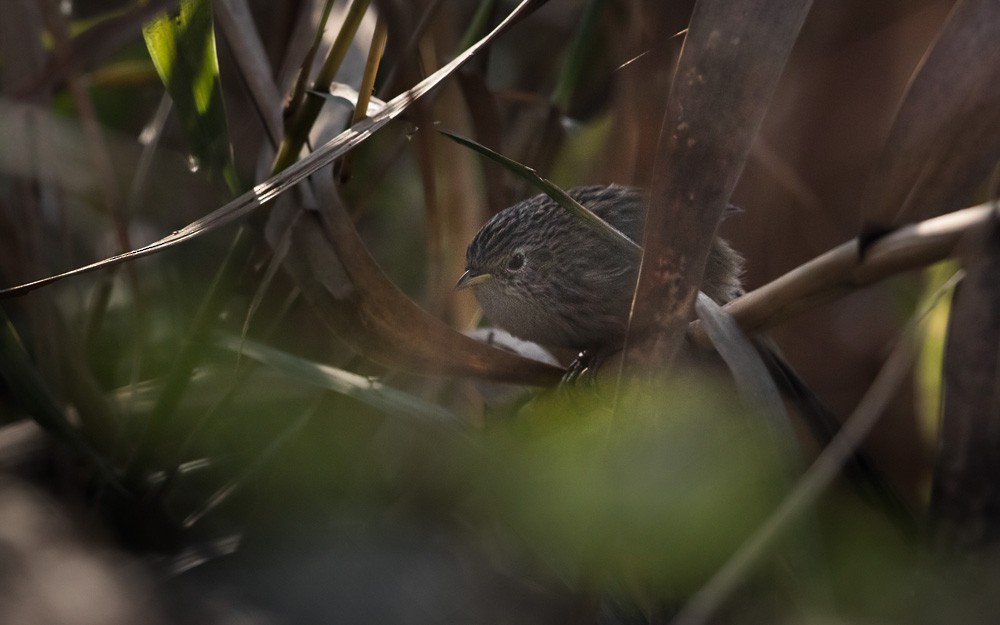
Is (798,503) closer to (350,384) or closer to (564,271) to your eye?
(350,384)

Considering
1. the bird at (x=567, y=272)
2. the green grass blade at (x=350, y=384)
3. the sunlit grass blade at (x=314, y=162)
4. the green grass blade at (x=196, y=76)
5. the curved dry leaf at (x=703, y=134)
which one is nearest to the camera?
the curved dry leaf at (x=703, y=134)

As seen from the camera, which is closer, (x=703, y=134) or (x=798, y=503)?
(x=798, y=503)

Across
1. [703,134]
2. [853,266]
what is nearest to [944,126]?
[853,266]

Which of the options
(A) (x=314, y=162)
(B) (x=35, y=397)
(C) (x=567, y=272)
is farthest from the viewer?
(C) (x=567, y=272)

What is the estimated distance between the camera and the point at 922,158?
1624 millimetres

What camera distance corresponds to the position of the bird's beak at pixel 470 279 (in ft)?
9.49

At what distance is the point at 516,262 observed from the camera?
295 centimetres

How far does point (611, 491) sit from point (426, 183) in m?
1.17

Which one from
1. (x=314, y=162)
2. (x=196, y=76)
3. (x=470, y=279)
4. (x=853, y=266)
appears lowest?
(x=470, y=279)

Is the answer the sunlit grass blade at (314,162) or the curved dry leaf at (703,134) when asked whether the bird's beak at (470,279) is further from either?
the curved dry leaf at (703,134)

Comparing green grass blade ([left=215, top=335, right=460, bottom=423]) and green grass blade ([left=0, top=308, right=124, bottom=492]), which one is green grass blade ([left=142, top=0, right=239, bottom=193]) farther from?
green grass blade ([left=0, top=308, right=124, bottom=492])

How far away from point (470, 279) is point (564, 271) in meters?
0.30

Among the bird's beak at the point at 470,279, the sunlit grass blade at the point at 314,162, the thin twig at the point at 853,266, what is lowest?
the bird's beak at the point at 470,279

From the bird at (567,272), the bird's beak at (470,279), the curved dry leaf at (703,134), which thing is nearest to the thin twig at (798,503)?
the curved dry leaf at (703,134)
